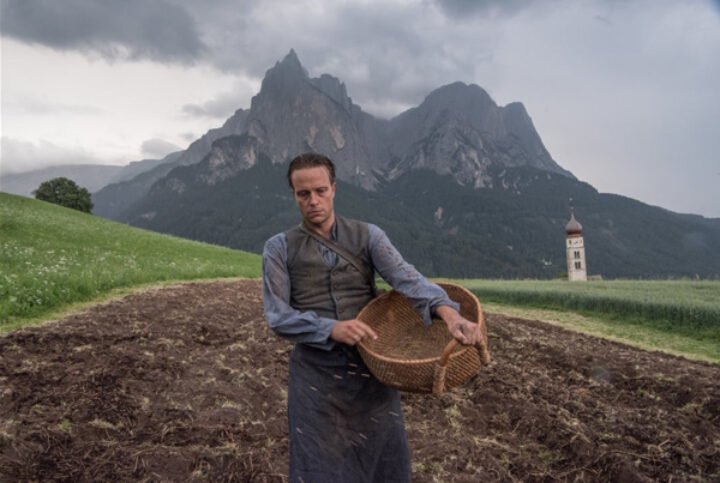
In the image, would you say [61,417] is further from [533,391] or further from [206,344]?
[533,391]

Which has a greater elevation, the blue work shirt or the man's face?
the man's face

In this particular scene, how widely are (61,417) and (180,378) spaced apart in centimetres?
154

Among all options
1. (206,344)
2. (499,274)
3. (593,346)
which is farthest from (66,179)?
(499,274)

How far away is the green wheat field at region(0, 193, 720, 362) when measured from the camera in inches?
356

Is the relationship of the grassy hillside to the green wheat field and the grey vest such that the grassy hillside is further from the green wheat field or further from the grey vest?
the grey vest

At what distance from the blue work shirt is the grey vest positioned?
0.13 ft

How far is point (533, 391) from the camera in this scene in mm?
6332

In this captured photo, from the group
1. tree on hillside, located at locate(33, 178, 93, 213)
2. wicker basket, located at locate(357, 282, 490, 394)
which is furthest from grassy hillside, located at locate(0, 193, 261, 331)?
tree on hillside, located at locate(33, 178, 93, 213)

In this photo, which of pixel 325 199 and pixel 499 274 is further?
pixel 499 274

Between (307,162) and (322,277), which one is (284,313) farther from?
(307,162)

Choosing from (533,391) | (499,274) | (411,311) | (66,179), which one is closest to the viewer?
(411,311)

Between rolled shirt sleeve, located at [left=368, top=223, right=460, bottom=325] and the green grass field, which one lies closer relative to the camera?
rolled shirt sleeve, located at [left=368, top=223, right=460, bottom=325]

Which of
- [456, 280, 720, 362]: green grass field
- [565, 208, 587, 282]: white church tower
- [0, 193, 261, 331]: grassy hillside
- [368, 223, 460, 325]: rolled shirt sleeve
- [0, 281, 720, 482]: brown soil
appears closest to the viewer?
[368, 223, 460, 325]: rolled shirt sleeve

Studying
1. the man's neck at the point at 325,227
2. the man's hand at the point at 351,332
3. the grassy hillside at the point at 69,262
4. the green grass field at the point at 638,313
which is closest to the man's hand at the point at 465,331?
the man's hand at the point at 351,332
